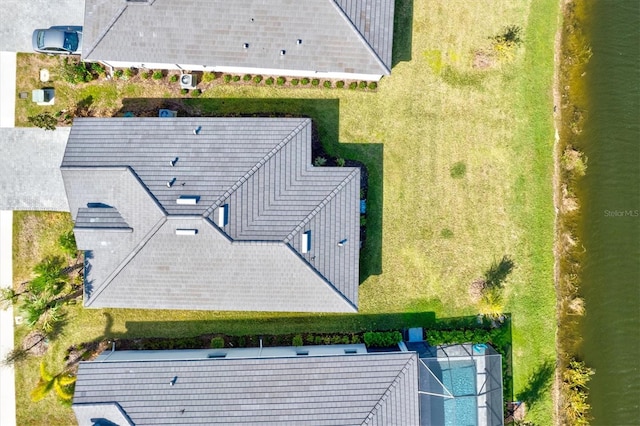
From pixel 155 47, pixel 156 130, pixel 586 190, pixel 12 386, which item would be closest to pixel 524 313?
pixel 586 190

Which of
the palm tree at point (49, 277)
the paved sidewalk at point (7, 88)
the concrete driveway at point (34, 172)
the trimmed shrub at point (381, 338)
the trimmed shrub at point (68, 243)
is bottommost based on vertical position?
the trimmed shrub at point (381, 338)

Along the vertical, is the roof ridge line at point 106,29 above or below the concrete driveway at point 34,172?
above

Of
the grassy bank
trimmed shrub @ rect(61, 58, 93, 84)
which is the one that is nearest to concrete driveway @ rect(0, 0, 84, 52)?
trimmed shrub @ rect(61, 58, 93, 84)

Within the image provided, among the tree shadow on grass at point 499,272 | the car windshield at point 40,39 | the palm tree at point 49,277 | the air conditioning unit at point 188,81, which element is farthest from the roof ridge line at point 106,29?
the tree shadow on grass at point 499,272

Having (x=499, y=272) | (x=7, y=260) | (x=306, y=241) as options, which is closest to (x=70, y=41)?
(x=7, y=260)

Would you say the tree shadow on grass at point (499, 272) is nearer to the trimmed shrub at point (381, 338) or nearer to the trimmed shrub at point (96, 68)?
the trimmed shrub at point (381, 338)

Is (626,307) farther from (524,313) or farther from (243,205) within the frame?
(243,205)

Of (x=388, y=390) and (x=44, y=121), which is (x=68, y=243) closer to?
(x=44, y=121)
